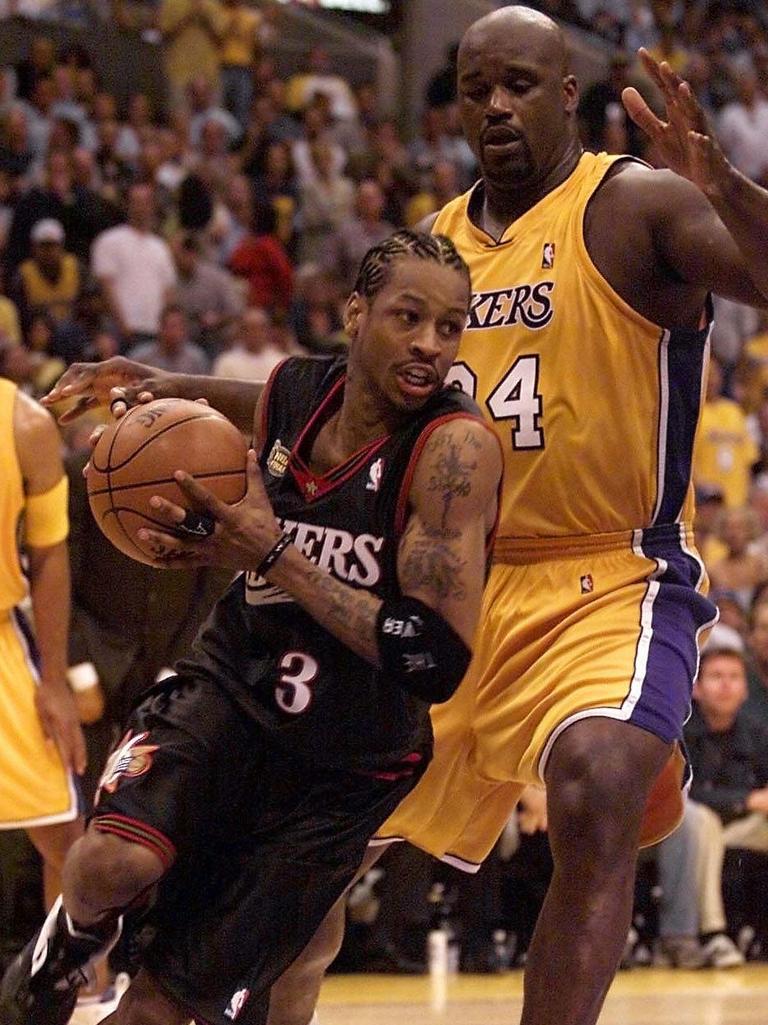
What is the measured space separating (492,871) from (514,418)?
3924 mm

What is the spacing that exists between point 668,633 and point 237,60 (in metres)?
13.2

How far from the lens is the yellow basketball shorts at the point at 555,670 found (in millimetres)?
4191

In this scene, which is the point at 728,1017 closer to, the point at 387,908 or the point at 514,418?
the point at 387,908

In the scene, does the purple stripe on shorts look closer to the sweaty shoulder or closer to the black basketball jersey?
the black basketball jersey

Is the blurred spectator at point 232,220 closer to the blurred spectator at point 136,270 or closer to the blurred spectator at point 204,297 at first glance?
the blurred spectator at point 204,297

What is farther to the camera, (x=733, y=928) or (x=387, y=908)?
(x=733, y=928)

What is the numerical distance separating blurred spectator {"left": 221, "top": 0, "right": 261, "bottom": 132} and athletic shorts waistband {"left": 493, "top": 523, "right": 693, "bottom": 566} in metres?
12.4

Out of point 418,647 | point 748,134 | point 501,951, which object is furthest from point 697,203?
point 748,134

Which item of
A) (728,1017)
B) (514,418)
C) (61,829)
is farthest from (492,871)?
(514,418)

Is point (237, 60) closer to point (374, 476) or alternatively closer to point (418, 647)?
point (374, 476)

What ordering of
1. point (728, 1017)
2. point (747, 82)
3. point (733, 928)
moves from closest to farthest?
point (728, 1017) < point (733, 928) < point (747, 82)

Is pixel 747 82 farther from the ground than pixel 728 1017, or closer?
farther from the ground

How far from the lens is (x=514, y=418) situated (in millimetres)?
4418

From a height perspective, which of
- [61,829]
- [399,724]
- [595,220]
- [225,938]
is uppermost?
[595,220]
